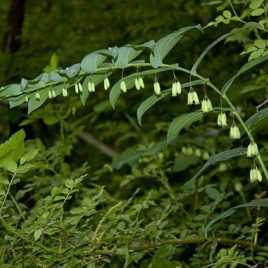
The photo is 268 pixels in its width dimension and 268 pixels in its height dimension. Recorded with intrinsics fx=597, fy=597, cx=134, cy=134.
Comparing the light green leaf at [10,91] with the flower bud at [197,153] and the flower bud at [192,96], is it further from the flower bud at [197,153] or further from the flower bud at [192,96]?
the flower bud at [197,153]

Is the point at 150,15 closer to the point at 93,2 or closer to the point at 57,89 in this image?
the point at 93,2

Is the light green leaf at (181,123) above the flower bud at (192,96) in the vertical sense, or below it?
below

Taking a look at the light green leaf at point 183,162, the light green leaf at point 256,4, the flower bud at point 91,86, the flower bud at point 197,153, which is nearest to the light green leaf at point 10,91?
the flower bud at point 91,86

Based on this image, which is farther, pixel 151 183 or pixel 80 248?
pixel 151 183

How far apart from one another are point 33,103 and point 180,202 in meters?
0.67

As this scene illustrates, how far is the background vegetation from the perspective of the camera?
873 millimetres

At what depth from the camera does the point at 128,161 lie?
167cm

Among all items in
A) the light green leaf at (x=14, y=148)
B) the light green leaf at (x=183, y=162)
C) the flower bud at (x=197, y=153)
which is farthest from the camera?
the light green leaf at (x=183, y=162)

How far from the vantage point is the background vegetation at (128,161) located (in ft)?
2.86

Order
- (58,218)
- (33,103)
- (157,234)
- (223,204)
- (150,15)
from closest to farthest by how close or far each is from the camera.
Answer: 1. (33,103)
2. (58,218)
3. (157,234)
4. (223,204)
5. (150,15)

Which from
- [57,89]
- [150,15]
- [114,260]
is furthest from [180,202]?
[150,15]

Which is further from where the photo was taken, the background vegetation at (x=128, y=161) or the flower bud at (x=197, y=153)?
the flower bud at (x=197, y=153)

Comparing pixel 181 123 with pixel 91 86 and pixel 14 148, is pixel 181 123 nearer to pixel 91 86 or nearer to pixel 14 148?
pixel 91 86

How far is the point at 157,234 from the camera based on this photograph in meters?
1.00
